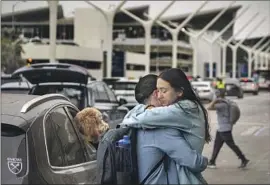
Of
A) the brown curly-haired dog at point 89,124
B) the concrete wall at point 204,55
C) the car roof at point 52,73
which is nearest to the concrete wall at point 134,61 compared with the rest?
the concrete wall at point 204,55

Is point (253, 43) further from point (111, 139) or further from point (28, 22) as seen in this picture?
point (111, 139)

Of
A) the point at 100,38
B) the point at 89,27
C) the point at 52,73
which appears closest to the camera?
the point at 52,73

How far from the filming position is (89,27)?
89812 millimetres

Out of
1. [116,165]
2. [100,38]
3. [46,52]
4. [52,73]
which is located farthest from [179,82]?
[100,38]

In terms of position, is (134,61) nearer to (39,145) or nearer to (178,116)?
(39,145)

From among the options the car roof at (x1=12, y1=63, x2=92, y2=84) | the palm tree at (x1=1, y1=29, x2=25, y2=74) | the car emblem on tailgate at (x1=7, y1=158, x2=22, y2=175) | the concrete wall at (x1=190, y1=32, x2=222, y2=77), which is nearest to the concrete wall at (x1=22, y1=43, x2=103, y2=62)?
the palm tree at (x1=1, y1=29, x2=25, y2=74)

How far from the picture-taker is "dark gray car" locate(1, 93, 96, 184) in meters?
3.31

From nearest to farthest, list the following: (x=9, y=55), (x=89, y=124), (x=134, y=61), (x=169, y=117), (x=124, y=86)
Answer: (x=169, y=117) < (x=89, y=124) < (x=124, y=86) < (x=9, y=55) < (x=134, y=61)

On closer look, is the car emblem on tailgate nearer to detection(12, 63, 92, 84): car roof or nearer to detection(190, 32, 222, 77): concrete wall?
detection(12, 63, 92, 84): car roof

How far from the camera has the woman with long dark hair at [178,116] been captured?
10.2ft

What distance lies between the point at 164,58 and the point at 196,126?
4009 inches

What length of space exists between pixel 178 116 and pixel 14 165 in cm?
94

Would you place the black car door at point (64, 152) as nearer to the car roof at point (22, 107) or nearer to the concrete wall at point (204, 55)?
the car roof at point (22, 107)

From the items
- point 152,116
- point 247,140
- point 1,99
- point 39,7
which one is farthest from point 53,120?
point 39,7
